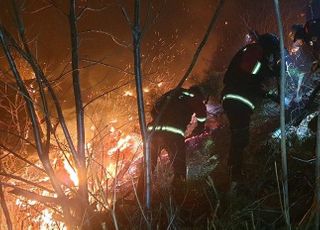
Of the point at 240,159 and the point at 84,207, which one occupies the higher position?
the point at 240,159

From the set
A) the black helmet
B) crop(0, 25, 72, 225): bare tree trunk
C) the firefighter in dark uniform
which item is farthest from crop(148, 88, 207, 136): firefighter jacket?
crop(0, 25, 72, 225): bare tree trunk

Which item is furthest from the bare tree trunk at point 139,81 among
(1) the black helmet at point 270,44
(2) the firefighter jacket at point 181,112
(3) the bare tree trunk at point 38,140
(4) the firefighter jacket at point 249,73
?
(1) the black helmet at point 270,44

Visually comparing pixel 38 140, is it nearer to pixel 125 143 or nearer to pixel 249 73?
pixel 249 73

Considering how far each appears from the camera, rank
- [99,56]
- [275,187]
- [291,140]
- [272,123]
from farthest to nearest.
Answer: [99,56] → [272,123] → [291,140] → [275,187]

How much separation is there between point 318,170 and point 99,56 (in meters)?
14.0

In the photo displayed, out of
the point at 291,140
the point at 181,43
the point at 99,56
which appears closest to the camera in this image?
the point at 291,140

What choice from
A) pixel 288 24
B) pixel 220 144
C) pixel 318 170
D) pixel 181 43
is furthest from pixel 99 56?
pixel 318 170

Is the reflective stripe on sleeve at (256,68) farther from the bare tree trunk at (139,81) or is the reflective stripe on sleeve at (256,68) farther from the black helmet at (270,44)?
the bare tree trunk at (139,81)

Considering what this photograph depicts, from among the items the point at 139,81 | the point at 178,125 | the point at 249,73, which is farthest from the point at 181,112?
the point at 139,81

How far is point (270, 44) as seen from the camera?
484 cm

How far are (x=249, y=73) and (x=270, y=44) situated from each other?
446mm

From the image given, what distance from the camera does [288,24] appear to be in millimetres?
16797

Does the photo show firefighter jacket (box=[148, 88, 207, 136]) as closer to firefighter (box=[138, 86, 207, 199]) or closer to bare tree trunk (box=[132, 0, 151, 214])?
firefighter (box=[138, 86, 207, 199])

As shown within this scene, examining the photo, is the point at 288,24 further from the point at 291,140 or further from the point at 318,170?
the point at 318,170
